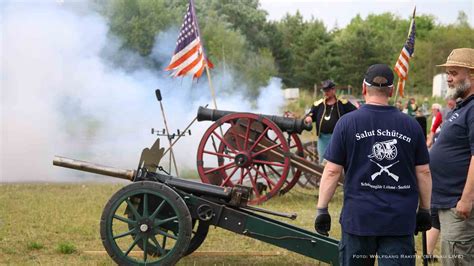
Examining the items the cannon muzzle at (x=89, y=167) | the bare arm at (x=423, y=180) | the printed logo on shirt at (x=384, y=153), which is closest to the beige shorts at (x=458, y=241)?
the bare arm at (x=423, y=180)

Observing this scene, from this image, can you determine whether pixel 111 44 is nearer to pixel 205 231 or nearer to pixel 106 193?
pixel 106 193

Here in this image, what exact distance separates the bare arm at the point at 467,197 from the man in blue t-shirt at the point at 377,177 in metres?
0.38

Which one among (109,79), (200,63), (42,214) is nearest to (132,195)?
(42,214)

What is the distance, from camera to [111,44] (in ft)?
50.0

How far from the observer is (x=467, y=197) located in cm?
390

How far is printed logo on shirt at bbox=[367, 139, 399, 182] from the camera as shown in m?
3.56

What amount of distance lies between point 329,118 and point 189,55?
92.1 inches

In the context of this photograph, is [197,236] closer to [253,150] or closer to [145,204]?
[145,204]

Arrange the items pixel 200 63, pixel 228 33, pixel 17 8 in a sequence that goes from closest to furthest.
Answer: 1. pixel 200 63
2. pixel 17 8
3. pixel 228 33

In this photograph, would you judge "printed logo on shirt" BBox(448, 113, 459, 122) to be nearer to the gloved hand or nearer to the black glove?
the black glove

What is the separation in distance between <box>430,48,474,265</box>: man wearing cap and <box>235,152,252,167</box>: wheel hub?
15.7 feet

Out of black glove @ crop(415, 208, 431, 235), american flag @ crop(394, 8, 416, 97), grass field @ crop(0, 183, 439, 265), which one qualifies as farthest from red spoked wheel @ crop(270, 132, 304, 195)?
black glove @ crop(415, 208, 431, 235)

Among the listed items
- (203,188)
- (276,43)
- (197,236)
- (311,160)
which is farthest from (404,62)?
(276,43)

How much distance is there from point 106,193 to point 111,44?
6.21 metres
